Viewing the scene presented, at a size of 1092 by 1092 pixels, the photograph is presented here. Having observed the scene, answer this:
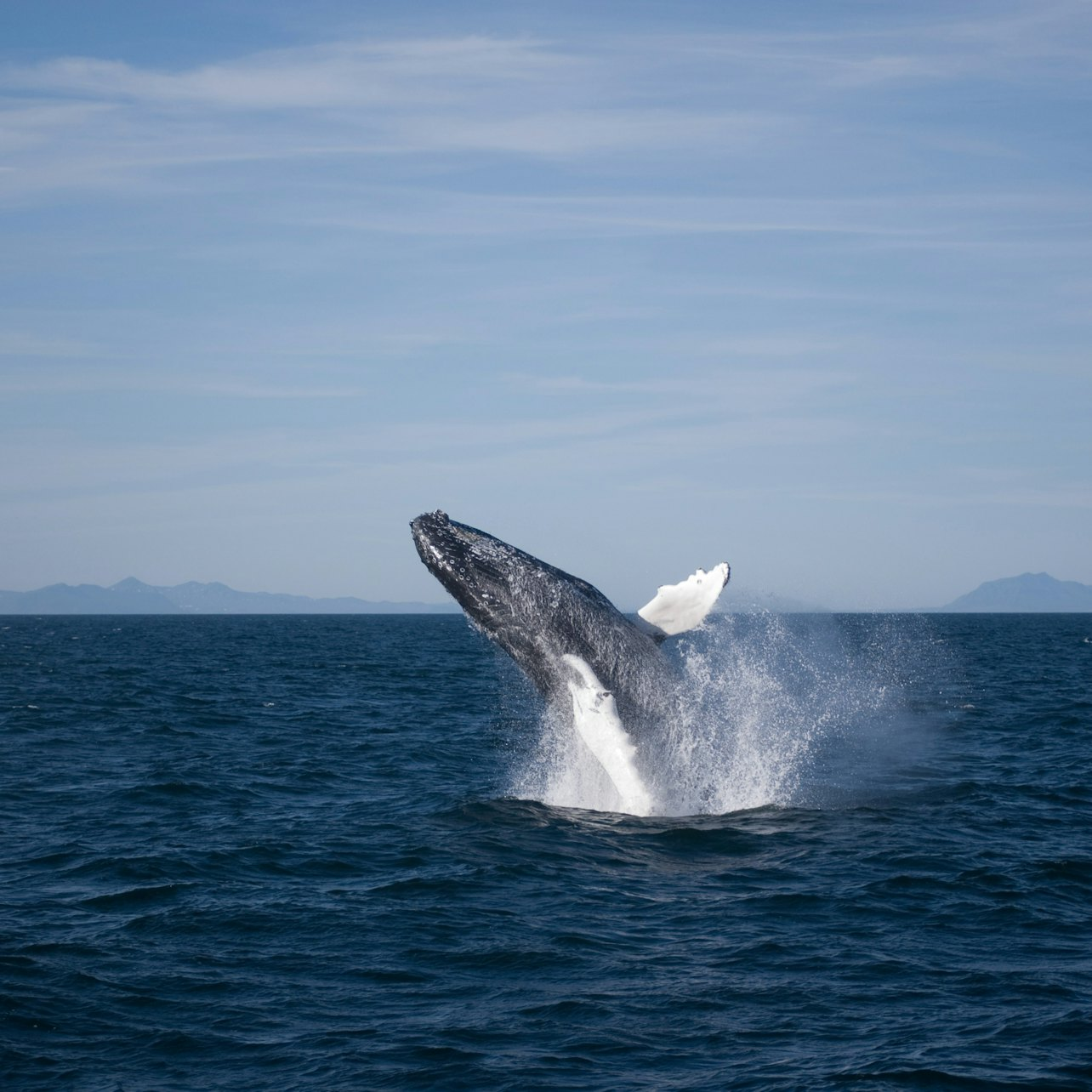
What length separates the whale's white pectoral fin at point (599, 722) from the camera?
15.6 m

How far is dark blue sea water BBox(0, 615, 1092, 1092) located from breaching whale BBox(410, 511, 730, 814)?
1.02m

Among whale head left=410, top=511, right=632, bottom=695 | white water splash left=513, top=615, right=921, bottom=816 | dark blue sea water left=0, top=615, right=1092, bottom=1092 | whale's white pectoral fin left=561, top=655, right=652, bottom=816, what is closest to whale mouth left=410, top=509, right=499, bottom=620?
whale head left=410, top=511, right=632, bottom=695

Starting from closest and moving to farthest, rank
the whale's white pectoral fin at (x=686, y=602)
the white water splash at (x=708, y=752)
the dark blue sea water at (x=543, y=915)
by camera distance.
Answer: the dark blue sea water at (x=543, y=915)
the whale's white pectoral fin at (x=686, y=602)
the white water splash at (x=708, y=752)

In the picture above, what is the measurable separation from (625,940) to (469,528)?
5.95m

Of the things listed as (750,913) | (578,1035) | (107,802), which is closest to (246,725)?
(107,802)

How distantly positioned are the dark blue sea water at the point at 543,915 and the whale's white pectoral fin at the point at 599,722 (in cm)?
64

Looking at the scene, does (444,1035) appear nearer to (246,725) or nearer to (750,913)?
(750,913)

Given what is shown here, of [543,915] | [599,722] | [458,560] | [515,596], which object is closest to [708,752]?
[599,722]

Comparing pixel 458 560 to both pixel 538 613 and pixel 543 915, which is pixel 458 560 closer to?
pixel 538 613

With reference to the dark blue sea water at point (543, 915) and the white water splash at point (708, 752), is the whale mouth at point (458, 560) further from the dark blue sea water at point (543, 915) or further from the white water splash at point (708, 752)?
the dark blue sea water at point (543, 915)

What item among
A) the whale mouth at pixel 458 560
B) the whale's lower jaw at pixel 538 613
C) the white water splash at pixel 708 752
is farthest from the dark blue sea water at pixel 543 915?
the whale mouth at pixel 458 560

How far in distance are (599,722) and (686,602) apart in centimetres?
188

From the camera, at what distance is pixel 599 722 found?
51.4ft

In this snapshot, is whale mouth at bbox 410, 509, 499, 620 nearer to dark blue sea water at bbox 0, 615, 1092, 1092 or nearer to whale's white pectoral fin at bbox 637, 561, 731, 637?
whale's white pectoral fin at bbox 637, 561, 731, 637
